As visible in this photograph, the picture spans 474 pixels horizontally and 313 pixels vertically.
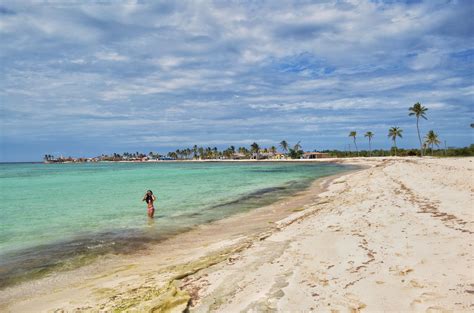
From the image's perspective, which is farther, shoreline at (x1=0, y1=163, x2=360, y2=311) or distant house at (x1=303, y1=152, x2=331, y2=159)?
distant house at (x1=303, y1=152, x2=331, y2=159)

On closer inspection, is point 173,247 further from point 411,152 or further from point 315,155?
point 315,155

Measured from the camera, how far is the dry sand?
16.4ft

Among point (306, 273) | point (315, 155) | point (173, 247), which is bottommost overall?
point (173, 247)

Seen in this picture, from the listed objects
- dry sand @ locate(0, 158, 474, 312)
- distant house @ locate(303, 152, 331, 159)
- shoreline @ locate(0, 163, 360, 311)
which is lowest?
shoreline @ locate(0, 163, 360, 311)

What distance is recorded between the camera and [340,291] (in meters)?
5.28

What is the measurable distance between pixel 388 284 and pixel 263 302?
2035 mm

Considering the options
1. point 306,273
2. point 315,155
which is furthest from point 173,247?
point 315,155

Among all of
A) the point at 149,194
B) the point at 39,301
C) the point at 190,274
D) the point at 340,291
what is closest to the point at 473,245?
the point at 340,291

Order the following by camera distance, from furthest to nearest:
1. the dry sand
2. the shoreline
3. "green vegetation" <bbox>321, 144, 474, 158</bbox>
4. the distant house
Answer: the distant house < "green vegetation" <bbox>321, 144, 474, 158</bbox> < the shoreline < the dry sand

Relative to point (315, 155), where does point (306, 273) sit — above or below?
below

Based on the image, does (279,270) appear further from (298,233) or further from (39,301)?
(39,301)

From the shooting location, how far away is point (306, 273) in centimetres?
630

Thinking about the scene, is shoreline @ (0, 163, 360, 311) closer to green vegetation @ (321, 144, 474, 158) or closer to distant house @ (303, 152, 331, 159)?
green vegetation @ (321, 144, 474, 158)

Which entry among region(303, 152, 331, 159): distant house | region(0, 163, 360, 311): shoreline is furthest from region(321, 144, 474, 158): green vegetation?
region(0, 163, 360, 311): shoreline
